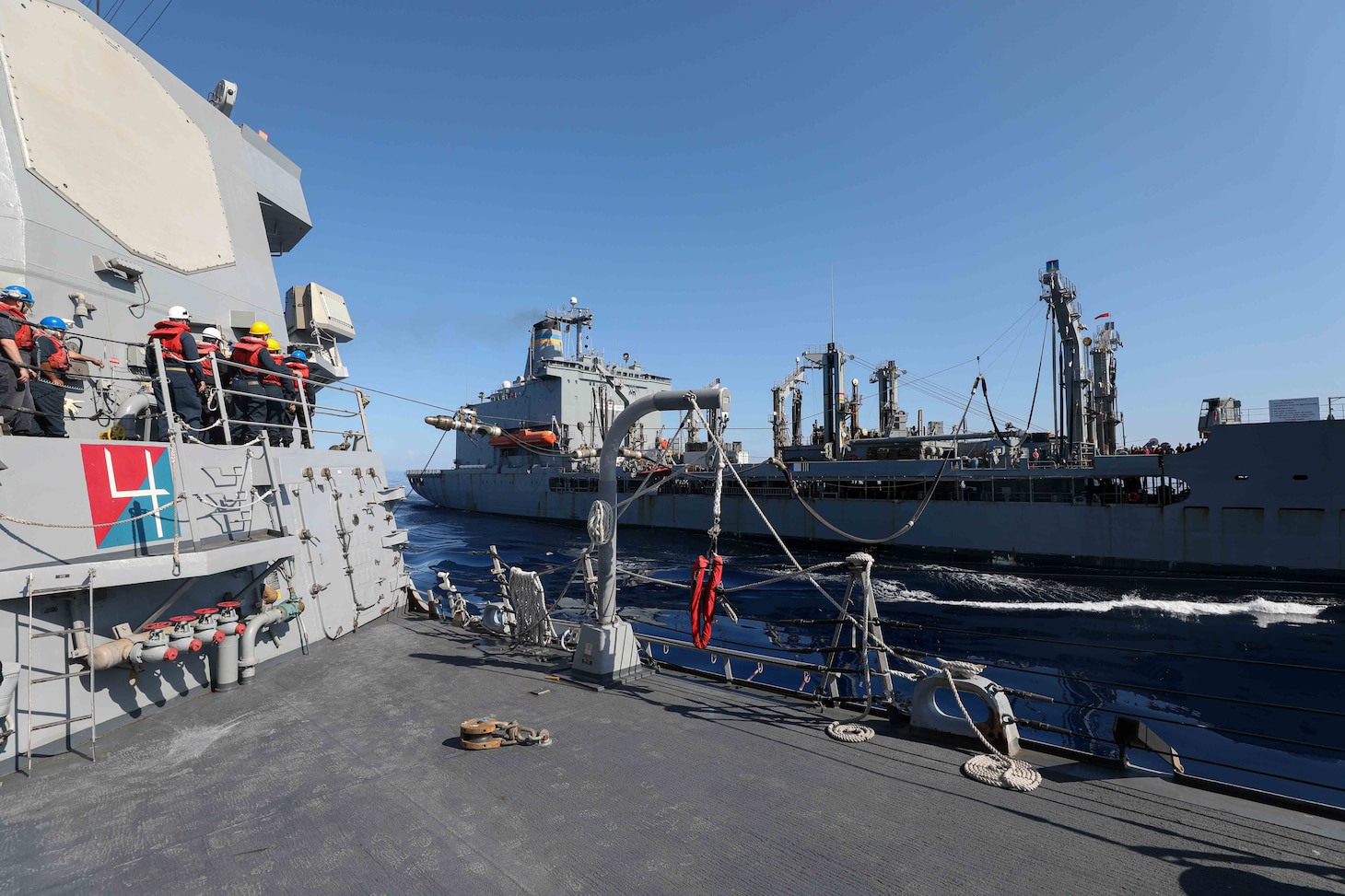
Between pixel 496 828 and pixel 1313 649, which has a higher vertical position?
pixel 496 828

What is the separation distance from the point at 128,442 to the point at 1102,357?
32141mm

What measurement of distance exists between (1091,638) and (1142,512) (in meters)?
8.35

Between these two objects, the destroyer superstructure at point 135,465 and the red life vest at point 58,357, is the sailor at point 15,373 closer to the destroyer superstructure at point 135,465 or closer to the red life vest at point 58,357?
the red life vest at point 58,357

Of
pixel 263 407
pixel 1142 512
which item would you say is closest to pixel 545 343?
pixel 1142 512

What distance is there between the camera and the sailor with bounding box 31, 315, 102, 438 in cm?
471

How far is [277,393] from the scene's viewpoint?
21.9 feet

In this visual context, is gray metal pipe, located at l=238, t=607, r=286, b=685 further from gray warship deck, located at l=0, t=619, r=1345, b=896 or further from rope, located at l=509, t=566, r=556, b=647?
rope, located at l=509, t=566, r=556, b=647

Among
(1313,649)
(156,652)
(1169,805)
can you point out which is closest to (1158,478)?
(1313,649)

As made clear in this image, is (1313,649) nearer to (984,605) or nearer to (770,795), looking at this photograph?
(984,605)

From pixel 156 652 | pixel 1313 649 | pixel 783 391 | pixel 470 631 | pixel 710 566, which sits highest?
pixel 783 391

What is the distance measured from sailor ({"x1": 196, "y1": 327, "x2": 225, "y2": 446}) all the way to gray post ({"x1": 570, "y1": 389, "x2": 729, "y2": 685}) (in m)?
3.72

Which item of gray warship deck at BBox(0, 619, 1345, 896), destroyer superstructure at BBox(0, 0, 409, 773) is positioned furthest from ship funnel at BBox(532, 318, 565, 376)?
gray warship deck at BBox(0, 619, 1345, 896)

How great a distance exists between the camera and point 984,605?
1673 cm

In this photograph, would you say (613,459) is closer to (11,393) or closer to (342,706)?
(342,706)
